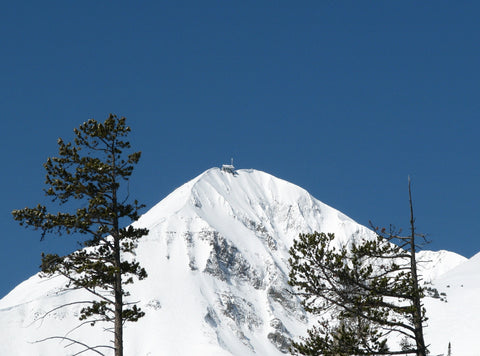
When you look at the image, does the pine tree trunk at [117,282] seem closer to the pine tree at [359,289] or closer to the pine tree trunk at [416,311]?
the pine tree at [359,289]

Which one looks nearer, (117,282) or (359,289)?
(359,289)

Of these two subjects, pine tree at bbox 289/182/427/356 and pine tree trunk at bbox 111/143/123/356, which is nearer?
pine tree at bbox 289/182/427/356

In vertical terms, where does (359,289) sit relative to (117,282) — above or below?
→ below

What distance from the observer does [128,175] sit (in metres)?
23.8

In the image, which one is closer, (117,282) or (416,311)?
(416,311)

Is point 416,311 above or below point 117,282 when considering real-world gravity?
below

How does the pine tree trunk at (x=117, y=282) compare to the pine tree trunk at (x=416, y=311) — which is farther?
the pine tree trunk at (x=117, y=282)

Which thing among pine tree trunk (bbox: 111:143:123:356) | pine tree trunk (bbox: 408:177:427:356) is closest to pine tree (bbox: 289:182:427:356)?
pine tree trunk (bbox: 408:177:427:356)

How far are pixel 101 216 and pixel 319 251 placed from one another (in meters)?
8.09

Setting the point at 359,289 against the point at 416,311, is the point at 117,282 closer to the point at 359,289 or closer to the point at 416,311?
the point at 359,289

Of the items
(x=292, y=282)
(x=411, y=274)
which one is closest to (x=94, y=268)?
(x=292, y=282)

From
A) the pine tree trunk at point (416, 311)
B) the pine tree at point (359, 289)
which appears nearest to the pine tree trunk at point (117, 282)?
the pine tree at point (359, 289)

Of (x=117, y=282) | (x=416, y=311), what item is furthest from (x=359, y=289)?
(x=117, y=282)

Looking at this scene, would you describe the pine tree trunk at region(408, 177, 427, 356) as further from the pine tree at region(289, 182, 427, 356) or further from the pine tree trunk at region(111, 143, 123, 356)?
the pine tree trunk at region(111, 143, 123, 356)
